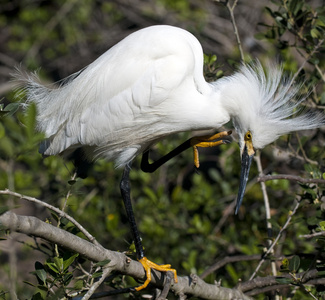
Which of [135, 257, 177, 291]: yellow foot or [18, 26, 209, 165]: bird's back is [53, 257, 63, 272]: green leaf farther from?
[18, 26, 209, 165]: bird's back

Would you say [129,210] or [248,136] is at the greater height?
[248,136]

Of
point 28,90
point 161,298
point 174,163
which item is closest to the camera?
point 161,298

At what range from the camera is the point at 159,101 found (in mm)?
2705

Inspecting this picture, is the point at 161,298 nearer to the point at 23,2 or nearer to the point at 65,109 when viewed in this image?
the point at 65,109

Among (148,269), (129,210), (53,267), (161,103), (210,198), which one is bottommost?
(210,198)

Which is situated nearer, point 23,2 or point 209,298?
point 209,298

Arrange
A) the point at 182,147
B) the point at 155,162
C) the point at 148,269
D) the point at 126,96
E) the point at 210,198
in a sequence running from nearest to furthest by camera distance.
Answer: the point at 148,269
the point at 126,96
the point at 182,147
the point at 155,162
the point at 210,198

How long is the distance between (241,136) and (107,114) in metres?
0.76

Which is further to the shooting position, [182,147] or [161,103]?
[182,147]

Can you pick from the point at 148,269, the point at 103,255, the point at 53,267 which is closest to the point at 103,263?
the point at 103,255

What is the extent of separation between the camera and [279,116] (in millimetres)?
2645

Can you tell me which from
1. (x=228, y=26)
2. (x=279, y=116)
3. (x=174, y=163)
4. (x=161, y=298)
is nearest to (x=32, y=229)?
(x=161, y=298)

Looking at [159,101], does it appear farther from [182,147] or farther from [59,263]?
[59,263]

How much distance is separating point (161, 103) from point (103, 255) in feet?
3.38
